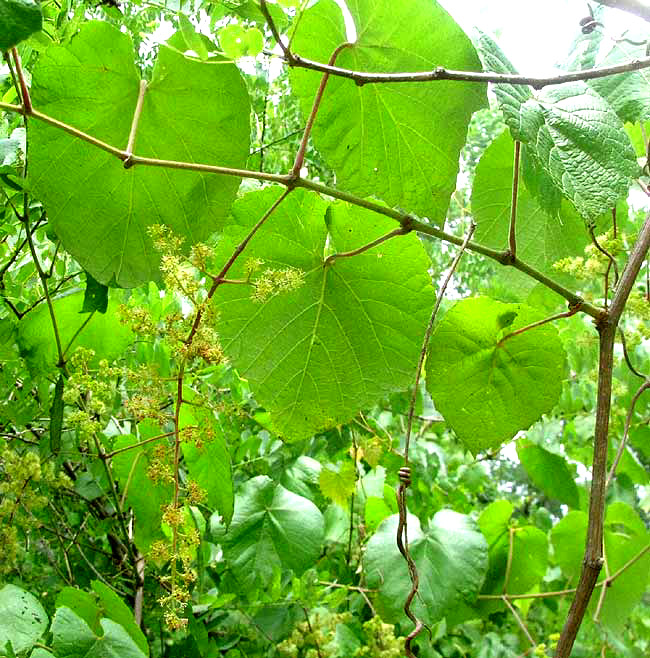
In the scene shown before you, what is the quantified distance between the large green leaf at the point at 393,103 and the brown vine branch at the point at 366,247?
3 cm

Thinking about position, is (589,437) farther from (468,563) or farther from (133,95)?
(133,95)

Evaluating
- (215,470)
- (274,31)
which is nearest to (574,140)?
(274,31)

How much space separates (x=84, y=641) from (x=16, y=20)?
1.62 ft

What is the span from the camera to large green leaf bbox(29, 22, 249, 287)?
1.94 feet

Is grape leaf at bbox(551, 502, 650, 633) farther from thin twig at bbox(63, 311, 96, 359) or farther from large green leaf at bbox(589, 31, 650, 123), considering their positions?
thin twig at bbox(63, 311, 96, 359)

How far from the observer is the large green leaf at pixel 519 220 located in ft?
2.60

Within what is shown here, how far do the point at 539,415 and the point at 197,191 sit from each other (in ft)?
1.26

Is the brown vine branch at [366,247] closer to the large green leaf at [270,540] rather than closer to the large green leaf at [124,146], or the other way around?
the large green leaf at [124,146]

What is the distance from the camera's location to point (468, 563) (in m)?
1.07

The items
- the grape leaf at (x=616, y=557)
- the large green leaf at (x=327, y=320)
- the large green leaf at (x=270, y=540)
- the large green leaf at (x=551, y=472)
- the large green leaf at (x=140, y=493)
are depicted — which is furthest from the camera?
the large green leaf at (x=551, y=472)

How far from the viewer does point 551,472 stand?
138 cm

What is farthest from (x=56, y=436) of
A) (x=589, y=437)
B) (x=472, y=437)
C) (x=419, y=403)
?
(x=589, y=437)

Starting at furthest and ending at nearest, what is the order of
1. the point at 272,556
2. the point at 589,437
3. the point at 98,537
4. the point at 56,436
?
the point at 589,437, the point at 98,537, the point at 272,556, the point at 56,436

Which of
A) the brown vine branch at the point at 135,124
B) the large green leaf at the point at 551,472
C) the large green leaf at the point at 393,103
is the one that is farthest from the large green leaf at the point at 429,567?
the brown vine branch at the point at 135,124
